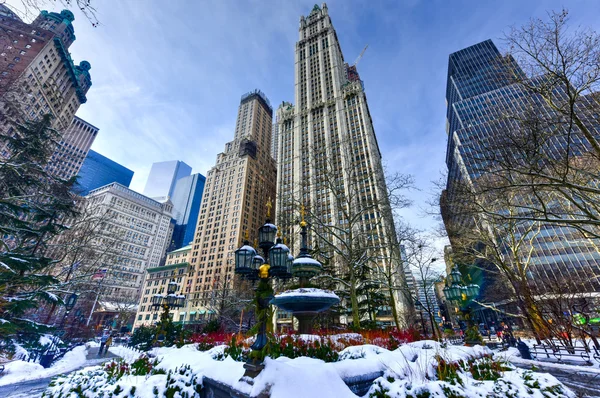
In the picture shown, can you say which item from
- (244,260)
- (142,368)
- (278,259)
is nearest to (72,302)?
(142,368)

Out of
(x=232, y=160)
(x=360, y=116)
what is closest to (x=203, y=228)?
(x=232, y=160)

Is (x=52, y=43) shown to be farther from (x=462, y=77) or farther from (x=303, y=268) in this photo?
(x=462, y=77)

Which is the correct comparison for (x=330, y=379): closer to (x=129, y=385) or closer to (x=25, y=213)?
(x=129, y=385)

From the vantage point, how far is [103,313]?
6316 cm

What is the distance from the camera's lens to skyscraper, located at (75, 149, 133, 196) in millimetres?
129625

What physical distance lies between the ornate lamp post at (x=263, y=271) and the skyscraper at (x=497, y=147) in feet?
24.9

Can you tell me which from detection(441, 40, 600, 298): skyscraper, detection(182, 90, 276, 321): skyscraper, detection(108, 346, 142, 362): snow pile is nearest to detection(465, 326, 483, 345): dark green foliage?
detection(441, 40, 600, 298): skyscraper

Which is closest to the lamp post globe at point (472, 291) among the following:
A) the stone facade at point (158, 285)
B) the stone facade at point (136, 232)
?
the stone facade at point (158, 285)

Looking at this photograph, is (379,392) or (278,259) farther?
(278,259)

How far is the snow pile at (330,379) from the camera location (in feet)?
13.7

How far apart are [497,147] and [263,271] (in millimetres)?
8882

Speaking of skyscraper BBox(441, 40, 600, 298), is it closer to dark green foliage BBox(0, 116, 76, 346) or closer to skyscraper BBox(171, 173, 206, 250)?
Result: dark green foliage BBox(0, 116, 76, 346)

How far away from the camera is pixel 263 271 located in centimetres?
584

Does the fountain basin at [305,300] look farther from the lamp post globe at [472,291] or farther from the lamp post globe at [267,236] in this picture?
the lamp post globe at [472,291]
